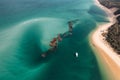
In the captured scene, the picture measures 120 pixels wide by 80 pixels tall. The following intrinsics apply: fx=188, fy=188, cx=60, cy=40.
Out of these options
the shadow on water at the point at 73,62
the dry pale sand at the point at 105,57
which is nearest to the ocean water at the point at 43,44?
the shadow on water at the point at 73,62

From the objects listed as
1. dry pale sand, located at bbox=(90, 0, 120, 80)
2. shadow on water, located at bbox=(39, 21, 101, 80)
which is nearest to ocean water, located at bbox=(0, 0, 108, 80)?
shadow on water, located at bbox=(39, 21, 101, 80)

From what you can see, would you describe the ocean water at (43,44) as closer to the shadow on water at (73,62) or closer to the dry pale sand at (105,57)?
the shadow on water at (73,62)

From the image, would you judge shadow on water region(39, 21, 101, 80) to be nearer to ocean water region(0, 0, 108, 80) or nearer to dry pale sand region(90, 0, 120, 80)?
ocean water region(0, 0, 108, 80)

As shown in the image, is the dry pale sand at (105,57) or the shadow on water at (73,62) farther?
the dry pale sand at (105,57)

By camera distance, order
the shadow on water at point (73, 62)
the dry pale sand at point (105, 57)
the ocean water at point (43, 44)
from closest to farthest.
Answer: the shadow on water at point (73, 62)
the ocean water at point (43, 44)
the dry pale sand at point (105, 57)

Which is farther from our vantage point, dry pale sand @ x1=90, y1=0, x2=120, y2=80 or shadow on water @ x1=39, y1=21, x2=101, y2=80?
A: dry pale sand @ x1=90, y1=0, x2=120, y2=80

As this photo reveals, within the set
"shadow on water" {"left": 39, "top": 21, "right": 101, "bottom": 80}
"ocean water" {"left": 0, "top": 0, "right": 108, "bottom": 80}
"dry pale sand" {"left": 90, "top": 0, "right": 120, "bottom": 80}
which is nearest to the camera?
"shadow on water" {"left": 39, "top": 21, "right": 101, "bottom": 80}

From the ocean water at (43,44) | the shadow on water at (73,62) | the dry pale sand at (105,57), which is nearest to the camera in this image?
the shadow on water at (73,62)

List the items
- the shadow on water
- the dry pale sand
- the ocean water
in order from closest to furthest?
1. the shadow on water
2. the ocean water
3. the dry pale sand

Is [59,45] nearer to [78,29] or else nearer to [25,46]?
[25,46]

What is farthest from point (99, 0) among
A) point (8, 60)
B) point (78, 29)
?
point (8, 60)
